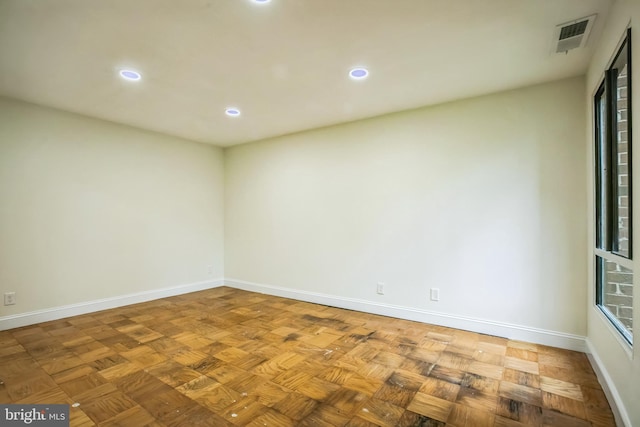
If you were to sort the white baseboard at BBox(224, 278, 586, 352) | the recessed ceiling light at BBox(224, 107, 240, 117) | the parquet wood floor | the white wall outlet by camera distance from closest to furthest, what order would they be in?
the parquet wood floor, the white baseboard at BBox(224, 278, 586, 352), the white wall outlet, the recessed ceiling light at BBox(224, 107, 240, 117)

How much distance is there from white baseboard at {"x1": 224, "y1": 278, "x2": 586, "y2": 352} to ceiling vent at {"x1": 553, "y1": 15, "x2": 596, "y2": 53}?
2317 mm

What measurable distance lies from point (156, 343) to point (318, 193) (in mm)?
2505

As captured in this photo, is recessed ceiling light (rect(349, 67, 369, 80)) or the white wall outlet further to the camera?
the white wall outlet

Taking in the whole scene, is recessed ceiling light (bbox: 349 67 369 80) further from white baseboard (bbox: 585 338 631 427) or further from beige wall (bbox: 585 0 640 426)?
white baseboard (bbox: 585 338 631 427)

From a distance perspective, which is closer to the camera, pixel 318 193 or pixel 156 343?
pixel 156 343

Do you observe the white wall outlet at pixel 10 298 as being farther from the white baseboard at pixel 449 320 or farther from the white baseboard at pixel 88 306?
the white baseboard at pixel 449 320

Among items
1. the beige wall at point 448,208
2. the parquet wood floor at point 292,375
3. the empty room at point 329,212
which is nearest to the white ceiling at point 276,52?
the empty room at point 329,212

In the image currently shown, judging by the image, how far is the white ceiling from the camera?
1818 millimetres

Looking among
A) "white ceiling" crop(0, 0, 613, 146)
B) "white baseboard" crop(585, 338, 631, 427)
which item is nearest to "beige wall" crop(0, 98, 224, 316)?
"white ceiling" crop(0, 0, 613, 146)

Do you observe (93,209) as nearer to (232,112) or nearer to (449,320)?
(232,112)

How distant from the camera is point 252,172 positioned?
4914 millimetres

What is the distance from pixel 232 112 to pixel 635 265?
141 inches

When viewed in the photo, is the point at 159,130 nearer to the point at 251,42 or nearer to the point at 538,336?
the point at 251,42

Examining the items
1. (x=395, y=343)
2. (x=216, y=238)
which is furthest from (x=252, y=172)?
(x=395, y=343)
